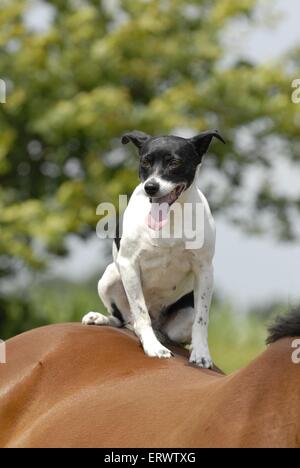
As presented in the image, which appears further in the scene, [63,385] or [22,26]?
[22,26]

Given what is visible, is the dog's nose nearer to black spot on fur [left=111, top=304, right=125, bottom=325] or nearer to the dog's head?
the dog's head

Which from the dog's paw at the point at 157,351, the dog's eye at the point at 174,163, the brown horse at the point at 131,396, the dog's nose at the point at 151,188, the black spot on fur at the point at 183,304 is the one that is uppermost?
the dog's eye at the point at 174,163

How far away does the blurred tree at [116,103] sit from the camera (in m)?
10.1

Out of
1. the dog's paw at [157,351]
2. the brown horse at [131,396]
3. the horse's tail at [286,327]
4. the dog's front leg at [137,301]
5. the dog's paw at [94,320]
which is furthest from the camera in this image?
the dog's paw at [94,320]

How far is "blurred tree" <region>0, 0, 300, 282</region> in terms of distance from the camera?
33.3 ft

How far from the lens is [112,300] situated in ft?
12.6

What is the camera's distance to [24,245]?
9.91m

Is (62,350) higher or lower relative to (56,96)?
lower

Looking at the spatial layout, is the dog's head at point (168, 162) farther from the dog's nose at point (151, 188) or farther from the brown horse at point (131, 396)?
the brown horse at point (131, 396)

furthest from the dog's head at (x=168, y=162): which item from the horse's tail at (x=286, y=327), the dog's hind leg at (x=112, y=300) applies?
the horse's tail at (x=286, y=327)

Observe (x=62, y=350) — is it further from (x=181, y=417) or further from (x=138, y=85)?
(x=138, y=85)

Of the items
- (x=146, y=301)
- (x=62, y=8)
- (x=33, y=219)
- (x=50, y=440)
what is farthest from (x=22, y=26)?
(x=50, y=440)

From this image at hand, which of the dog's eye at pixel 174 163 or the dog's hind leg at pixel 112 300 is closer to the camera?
the dog's eye at pixel 174 163

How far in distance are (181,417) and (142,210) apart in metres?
0.97
